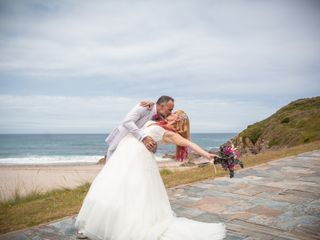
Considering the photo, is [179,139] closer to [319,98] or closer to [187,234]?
[187,234]

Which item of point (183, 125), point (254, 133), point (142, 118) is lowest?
point (254, 133)

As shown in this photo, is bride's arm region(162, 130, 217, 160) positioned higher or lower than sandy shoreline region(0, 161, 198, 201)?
higher

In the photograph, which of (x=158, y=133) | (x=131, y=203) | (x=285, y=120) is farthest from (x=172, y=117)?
(x=285, y=120)

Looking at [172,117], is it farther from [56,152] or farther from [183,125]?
[56,152]

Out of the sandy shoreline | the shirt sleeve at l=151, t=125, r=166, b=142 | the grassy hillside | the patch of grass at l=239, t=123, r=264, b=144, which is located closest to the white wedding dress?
the shirt sleeve at l=151, t=125, r=166, b=142

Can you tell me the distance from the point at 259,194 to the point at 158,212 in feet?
11.9

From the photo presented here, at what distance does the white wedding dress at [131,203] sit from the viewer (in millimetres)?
4066

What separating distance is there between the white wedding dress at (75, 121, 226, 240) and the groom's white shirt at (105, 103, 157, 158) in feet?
0.32

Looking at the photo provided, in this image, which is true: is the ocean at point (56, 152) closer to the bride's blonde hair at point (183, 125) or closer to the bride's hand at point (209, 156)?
the bride's blonde hair at point (183, 125)

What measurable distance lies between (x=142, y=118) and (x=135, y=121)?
6.2 inches

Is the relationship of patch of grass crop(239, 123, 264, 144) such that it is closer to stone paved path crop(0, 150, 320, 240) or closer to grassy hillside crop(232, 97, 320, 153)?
grassy hillside crop(232, 97, 320, 153)

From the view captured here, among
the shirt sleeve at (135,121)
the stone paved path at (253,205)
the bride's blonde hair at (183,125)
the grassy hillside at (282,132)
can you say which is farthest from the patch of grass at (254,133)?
the bride's blonde hair at (183,125)

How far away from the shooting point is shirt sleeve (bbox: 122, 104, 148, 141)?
4359 mm

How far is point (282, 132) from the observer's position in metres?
31.1
